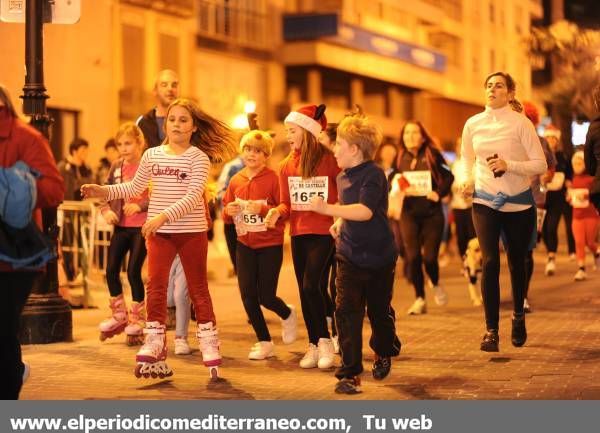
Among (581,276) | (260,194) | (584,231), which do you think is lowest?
(581,276)

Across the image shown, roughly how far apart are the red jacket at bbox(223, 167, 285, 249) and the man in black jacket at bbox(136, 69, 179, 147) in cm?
148

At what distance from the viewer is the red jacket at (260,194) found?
376 inches

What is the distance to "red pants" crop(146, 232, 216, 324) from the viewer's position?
8.62 m

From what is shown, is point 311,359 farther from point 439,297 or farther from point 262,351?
point 439,297

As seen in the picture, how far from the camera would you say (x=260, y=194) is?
9633 millimetres

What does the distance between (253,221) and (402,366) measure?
4.81 feet

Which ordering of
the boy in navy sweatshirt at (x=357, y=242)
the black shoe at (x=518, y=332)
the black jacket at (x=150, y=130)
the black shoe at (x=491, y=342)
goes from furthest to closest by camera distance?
the black jacket at (x=150, y=130) < the black shoe at (x=518, y=332) < the black shoe at (x=491, y=342) < the boy in navy sweatshirt at (x=357, y=242)

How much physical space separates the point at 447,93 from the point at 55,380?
5346 centimetres

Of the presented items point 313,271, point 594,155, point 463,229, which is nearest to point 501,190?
point 594,155

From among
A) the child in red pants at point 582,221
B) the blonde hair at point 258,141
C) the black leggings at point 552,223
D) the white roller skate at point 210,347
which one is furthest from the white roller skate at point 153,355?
the black leggings at point 552,223

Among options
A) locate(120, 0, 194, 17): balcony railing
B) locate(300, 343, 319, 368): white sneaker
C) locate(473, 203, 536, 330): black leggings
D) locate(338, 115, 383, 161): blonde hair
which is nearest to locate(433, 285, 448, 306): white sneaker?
locate(473, 203, 536, 330): black leggings

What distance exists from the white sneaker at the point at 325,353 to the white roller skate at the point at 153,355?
109 cm

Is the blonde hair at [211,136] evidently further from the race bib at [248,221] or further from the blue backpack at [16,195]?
the blue backpack at [16,195]

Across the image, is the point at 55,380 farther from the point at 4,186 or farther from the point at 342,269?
the point at 4,186
